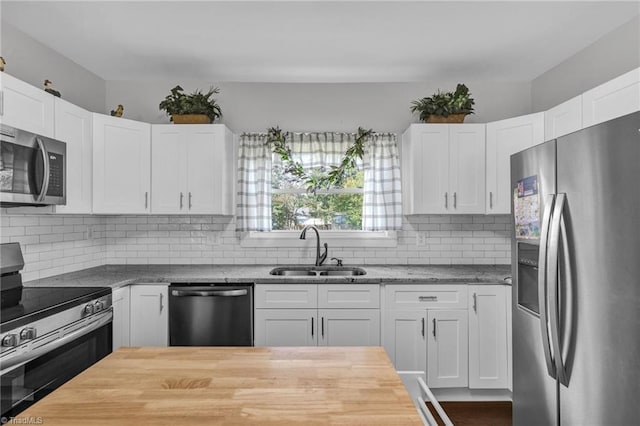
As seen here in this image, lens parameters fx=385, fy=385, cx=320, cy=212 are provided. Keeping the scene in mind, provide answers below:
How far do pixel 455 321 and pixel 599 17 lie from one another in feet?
7.30

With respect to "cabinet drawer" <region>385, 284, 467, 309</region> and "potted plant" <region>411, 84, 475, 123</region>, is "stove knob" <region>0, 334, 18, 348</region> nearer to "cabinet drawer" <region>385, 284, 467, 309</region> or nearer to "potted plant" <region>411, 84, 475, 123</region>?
"cabinet drawer" <region>385, 284, 467, 309</region>

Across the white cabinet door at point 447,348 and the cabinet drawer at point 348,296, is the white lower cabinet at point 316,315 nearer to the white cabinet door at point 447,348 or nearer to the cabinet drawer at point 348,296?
the cabinet drawer at point 348,296

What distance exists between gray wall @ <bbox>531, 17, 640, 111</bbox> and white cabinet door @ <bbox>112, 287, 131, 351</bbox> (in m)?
3.70

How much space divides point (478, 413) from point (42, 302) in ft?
9.39

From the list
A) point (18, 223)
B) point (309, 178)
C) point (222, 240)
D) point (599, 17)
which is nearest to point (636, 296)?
point (599, 17)

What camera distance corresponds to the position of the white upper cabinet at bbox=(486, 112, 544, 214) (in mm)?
3092

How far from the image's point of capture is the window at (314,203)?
365 centimetres

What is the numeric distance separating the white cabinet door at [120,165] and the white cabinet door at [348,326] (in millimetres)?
1710

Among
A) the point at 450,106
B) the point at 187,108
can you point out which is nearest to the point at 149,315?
the point at 187,108

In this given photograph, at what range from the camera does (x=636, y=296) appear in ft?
4.05

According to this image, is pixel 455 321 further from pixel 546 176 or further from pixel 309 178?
pixel 309 178

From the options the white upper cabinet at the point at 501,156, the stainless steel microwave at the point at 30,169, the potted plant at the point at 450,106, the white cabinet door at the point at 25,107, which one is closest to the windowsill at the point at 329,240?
the white upper cabinet at the point at 501,156

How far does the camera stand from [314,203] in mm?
3670

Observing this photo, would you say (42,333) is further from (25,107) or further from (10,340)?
(25,107)
